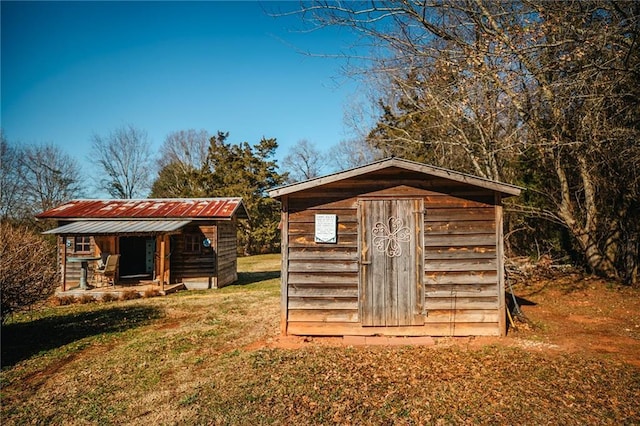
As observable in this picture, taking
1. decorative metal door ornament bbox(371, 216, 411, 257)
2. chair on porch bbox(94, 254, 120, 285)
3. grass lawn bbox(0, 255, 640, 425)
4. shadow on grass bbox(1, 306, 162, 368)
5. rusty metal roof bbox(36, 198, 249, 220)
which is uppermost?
rusty metal roof bbox(36, 198, 249, 220)

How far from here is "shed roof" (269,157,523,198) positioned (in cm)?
655

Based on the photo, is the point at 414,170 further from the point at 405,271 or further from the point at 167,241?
the point at 167,241

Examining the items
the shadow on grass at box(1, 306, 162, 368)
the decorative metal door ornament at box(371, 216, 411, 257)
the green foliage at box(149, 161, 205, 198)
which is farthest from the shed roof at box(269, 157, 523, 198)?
the green foliage at box(149, 161, 205, 198)

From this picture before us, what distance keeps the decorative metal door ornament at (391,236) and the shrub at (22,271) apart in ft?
22.0

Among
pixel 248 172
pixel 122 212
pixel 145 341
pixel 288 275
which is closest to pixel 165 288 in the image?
pixel 122 212

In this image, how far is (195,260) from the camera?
1473 cm

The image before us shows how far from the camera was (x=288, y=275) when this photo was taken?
6.93 m

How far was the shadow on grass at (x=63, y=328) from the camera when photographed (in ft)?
22.3

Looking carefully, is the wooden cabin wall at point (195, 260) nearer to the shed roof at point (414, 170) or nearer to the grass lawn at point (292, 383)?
the grass lawn at point (292, 383)

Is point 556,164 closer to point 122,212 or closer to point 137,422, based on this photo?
point 137,422

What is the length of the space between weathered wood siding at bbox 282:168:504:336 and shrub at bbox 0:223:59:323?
16.0 ft

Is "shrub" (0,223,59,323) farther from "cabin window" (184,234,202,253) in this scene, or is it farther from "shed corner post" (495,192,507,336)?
"shed corner post" (495,192,507,336)

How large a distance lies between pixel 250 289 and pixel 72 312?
5939 mm

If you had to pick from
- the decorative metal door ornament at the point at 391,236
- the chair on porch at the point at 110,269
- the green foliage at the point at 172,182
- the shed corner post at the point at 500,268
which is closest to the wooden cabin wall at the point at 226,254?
the chair on porch at the point at 110,269
